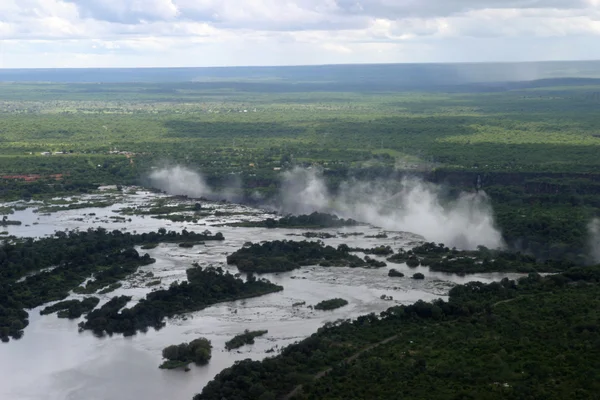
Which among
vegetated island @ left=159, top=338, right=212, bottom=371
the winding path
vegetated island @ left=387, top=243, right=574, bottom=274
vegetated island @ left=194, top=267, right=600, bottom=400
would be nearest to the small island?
vegetated island @ left=387, top=243, right=574, bottom=274

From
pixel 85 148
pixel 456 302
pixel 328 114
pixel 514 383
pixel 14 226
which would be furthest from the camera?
pixel 328 114

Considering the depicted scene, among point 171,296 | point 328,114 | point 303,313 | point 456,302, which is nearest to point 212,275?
point 171,296

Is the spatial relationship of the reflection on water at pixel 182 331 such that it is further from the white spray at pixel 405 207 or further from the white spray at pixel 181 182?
the white spray at pixel 181 182

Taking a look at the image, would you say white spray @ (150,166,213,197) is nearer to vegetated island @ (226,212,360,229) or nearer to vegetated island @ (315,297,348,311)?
vegetated island @ (226,212,360,229)

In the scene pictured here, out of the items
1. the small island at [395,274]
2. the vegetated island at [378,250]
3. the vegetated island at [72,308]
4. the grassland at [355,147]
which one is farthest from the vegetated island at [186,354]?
the grassland at [355,147]

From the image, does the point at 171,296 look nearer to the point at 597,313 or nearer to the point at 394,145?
the point at 597,313

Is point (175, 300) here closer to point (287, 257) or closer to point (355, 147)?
point (287, 257)

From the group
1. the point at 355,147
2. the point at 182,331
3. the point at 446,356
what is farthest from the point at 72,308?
the point at 355,147
